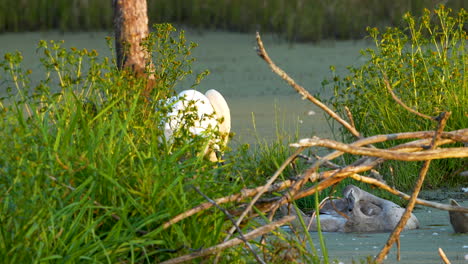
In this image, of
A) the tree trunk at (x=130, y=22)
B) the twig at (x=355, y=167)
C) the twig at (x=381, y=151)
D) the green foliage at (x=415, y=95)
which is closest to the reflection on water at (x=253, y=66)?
the tree trunk at (x=130, y=22)

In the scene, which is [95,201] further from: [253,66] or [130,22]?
[253,66]

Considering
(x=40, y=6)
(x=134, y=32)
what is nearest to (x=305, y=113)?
(x=134, y=32)

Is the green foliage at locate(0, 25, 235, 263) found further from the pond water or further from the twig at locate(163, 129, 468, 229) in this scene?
the pond water

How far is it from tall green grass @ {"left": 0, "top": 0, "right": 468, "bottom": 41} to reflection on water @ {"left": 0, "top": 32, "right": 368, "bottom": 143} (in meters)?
0.32

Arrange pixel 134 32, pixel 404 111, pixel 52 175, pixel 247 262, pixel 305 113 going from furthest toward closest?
pixel 305 113
pixel 134 32
pixel 404 111
pixel 247 262
pixel 52 175

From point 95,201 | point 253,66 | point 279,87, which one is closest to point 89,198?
point 95,201

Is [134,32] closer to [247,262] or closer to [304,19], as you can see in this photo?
[247,262]

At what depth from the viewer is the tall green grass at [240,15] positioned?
19.6m

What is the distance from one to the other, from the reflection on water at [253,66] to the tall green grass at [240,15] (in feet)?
1.06

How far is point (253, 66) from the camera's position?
17797 millimetres

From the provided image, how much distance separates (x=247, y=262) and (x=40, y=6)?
59.4ft

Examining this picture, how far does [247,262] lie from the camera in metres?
A: 3.30

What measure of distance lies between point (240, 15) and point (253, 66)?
9.82ft

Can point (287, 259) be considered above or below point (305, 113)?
above
